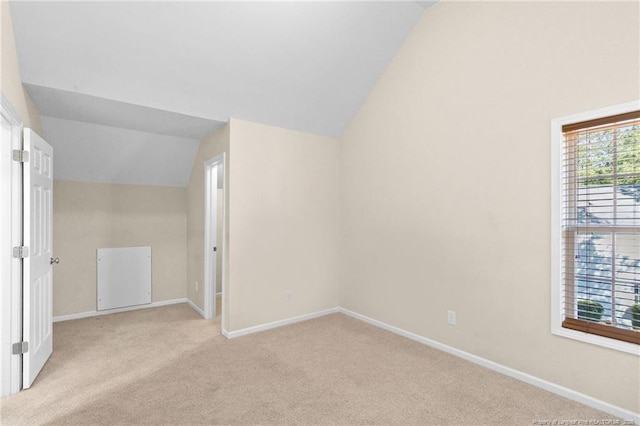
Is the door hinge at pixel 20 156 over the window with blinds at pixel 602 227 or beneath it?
over

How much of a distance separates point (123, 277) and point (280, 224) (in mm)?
2341

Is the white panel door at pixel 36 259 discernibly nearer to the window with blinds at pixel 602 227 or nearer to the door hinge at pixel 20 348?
the door hinge at pixel 20 348

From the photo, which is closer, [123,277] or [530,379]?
[530,379]

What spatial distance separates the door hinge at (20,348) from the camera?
2.31 m

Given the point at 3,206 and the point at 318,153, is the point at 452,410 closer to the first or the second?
the point at 318,153

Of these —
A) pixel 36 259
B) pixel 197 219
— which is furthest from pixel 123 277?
pixel 36 259

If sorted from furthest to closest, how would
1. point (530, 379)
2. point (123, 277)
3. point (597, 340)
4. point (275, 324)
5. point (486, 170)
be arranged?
point (123, 277), point (275, 324), point (486, 170), point (530, 379), point (597, 340)

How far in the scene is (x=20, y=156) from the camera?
7.75 feet

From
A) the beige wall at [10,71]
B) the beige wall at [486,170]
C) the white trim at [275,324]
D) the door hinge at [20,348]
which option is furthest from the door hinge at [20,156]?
the beige wall at [486,170]

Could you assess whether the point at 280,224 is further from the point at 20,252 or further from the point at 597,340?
the point at 597,340

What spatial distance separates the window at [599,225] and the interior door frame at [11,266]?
12.9 ft

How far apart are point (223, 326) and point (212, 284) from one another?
714 millimetres

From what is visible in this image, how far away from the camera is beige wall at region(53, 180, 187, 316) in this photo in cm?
397

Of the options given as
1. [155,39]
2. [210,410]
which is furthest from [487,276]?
[155,39]
